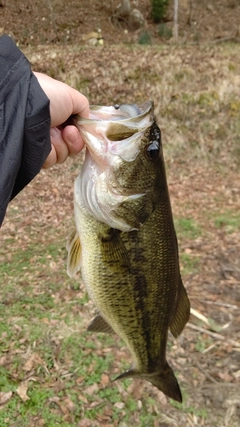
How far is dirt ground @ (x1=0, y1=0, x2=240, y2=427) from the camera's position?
13.0ft

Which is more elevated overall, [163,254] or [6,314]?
[163,254]

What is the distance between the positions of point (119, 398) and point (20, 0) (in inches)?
647

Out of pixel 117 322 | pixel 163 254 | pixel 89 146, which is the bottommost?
pixel 117 322

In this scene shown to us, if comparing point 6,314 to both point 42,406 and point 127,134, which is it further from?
point 127,134

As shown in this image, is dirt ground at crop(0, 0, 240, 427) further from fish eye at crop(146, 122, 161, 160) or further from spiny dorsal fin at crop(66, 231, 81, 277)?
fish eye at crop(146, 122, 161, 160)

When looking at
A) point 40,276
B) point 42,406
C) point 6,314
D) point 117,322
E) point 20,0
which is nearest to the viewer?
point 117,322

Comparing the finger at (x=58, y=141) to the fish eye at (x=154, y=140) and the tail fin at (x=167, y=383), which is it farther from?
the tail fin at (x=167, y=383)

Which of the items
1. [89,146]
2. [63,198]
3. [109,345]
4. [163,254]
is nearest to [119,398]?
[109,345]

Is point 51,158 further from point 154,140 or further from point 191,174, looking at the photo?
point 191,174

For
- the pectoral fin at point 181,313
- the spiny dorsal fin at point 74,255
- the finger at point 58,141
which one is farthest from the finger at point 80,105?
the pectoral fin at point 181,313

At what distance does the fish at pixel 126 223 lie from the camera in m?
1.77

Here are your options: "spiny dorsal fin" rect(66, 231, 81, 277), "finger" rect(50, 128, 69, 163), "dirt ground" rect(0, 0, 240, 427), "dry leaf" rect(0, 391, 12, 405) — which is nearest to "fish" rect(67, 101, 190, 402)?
"spiny dorsal fin" rect(66, 231, 81, 277)

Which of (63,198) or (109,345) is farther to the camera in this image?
(63,198)

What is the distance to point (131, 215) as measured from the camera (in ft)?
6.04
